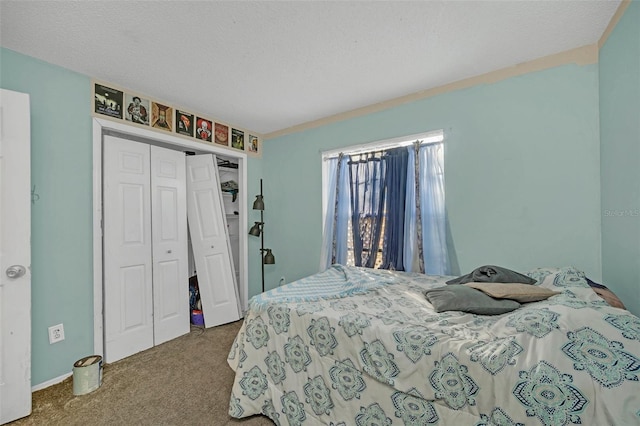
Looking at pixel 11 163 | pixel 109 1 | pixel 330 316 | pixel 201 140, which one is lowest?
pixel 330 316

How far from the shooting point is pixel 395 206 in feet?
8.87

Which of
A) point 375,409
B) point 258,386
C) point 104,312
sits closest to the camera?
point 375,409

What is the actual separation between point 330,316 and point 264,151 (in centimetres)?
294

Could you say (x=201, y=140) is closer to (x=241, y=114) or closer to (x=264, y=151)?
(x=241, y=114)

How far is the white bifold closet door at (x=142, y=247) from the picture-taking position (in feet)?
7.76

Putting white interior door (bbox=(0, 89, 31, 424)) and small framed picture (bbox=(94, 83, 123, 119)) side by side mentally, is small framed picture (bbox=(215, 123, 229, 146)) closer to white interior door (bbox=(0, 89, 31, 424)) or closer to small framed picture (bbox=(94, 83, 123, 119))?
small framed picture (bbox=(94, 83, 123, 119))

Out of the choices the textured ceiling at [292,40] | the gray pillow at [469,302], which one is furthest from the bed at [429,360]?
the textured ceiling at [292,40]

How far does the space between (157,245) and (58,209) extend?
0.86 metres

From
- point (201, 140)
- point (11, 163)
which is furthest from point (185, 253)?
point (11, 163)

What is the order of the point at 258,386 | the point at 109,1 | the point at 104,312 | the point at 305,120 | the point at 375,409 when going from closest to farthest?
the point at 375,409 → the point at 109,1 → the point at 258,386 → the point at 104,312 → the point at 305,120

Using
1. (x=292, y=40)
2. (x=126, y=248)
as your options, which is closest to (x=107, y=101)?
(x=126, y=248)

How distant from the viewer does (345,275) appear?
Result: 233 centimetres

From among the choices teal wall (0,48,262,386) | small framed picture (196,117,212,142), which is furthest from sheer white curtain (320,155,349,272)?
teal wall (0,48,262,386)

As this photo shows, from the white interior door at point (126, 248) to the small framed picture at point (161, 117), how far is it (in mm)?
273
